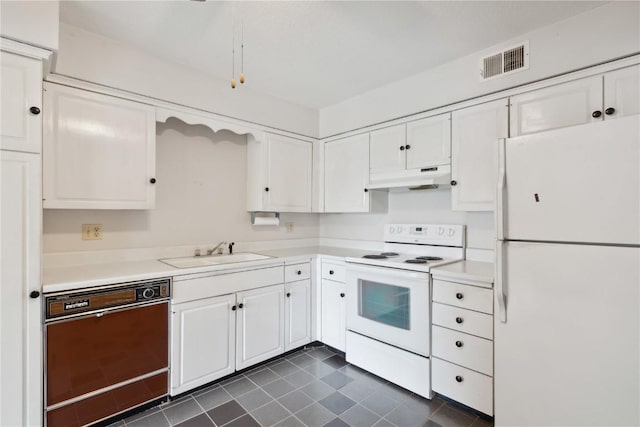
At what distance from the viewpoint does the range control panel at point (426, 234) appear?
256 centimetres

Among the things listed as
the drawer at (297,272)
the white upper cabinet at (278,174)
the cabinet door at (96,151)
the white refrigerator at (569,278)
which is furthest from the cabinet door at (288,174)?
the white refrigerator at (569,278)

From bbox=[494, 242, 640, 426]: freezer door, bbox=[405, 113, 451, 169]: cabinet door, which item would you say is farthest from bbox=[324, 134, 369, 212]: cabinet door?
bbox=[494, 242, 640, 426]: freezer door

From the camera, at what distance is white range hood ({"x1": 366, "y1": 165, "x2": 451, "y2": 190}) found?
2373 mm

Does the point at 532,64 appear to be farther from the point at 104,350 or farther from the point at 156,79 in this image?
the point at 104,350

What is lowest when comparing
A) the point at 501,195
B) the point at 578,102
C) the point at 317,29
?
the point at 501,195

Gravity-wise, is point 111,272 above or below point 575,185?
below

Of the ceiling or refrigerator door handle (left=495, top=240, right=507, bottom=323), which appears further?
the ceiling

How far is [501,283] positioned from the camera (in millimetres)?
1619

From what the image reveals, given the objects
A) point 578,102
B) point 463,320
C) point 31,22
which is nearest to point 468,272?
point 463,320

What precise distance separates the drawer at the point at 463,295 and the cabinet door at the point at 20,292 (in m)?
2.32

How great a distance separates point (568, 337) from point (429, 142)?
5.31ft

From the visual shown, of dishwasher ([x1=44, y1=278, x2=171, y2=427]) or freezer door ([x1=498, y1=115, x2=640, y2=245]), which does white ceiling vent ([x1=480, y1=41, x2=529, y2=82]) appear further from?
dishwasher ([x1=44, y1=278, x2=171, y2=427])

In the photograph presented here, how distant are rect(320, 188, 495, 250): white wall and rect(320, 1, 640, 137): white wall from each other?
778 mm

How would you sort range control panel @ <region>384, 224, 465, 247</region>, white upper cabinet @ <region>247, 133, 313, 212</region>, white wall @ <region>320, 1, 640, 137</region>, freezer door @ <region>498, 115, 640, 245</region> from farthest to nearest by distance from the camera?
white upper cabinet @ <region>247, 133, 313, 212</region> → range control panel @ <region>384, 224, 465, 247</region> → white wall @ <region>320, 1, 640, 137</region> → freezer door @ <region>498, 115, 640, 245</region>
